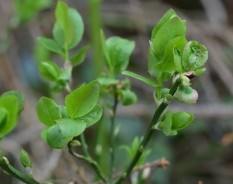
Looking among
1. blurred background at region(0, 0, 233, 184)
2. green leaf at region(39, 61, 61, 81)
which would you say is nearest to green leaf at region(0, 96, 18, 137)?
green leaf at region(39, 61, 61, 81)

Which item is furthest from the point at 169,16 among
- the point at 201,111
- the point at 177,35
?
the point at 201,111

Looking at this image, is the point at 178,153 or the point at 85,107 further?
the point at 178,153

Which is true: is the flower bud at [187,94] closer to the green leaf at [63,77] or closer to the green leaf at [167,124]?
the green leaf at [167,124]

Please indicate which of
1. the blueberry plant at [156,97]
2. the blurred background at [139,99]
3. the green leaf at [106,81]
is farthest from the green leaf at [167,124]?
the blurred background at [139,99]

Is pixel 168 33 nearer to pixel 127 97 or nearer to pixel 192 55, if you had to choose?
pixel 192 55

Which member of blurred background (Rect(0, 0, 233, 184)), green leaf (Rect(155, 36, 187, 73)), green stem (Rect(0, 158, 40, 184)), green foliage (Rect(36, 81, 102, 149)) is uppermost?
green leaf (Rect(155, 36, 187, 73))

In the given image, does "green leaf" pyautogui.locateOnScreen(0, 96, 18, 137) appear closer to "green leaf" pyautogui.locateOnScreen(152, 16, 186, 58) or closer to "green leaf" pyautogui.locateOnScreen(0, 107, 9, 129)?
"green leaf" pyautogui.locateOnScreen(0, 107, 9, 129)

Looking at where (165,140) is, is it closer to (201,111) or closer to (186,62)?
(201,111)
